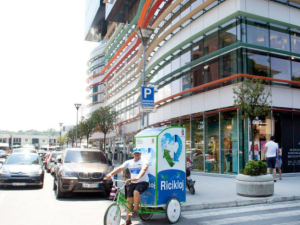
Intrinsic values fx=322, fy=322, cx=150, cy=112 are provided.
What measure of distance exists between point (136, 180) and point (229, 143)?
38.4 feet

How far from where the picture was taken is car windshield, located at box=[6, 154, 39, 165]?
14.0 m

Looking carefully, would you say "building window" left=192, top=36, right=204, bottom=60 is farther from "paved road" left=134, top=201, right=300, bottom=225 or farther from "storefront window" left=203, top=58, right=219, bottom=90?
"paved road" left=134, top=201, right=300, bottom=225

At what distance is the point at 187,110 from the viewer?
838 inches

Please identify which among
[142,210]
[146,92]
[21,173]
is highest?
[146,92]

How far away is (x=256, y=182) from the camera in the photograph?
411 inches

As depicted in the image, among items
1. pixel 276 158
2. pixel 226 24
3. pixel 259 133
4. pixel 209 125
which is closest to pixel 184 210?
pixel 276 158

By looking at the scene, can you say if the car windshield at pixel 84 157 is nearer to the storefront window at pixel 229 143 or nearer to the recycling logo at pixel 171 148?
the recycling logo at pixel 171 148

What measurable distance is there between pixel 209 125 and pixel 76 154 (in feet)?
30.7

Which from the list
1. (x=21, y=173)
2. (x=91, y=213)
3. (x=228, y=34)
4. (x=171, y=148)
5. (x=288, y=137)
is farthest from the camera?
(x=228, y=34)

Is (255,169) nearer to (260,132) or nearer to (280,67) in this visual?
(260,132)

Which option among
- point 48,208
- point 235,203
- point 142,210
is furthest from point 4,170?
point 235,203

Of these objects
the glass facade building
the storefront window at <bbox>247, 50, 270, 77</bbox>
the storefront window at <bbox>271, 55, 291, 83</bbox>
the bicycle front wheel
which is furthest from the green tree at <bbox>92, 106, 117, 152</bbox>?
the bicycle front wheel

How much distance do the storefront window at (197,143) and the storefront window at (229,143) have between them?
2163mm

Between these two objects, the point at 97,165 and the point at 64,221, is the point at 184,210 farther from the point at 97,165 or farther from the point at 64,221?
the point at 97,165
